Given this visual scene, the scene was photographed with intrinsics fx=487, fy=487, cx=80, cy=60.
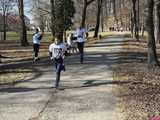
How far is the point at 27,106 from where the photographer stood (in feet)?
44.6

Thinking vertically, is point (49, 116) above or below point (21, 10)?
below

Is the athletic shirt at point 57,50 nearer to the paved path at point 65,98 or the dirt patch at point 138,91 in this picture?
the paved path at point 65,98

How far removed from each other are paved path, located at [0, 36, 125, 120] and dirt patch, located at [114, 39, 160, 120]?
0.35 meters

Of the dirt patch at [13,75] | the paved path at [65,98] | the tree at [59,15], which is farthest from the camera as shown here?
the tree at [59,15]

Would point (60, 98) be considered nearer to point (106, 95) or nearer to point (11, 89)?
point (106, 95)

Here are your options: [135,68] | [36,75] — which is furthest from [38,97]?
[135,68]

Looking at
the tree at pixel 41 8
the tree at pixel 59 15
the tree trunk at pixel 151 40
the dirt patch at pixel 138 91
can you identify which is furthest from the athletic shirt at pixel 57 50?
the tree at pixel 41 8

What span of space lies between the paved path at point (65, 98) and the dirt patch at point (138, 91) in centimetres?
35

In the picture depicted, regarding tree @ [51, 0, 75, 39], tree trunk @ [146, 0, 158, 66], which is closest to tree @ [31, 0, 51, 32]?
tree @ [51, 0, 75, 39]

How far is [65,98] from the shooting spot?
14781mm

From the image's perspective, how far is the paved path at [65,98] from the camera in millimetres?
12422

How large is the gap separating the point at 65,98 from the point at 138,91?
2609 millimetres

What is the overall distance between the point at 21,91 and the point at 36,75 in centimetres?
433

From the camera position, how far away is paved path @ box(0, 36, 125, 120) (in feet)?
40.8
